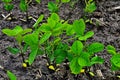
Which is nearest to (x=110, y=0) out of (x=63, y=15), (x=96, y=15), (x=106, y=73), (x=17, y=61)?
(x=96, y=15)

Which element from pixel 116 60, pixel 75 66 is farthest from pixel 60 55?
pixel 116 60

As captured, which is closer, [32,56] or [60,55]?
[32,56]

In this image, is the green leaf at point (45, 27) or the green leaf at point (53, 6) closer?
the green leaf at point (45, 27)

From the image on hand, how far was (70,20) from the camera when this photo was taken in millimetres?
2494

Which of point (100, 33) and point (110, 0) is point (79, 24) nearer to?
point (100, 33)

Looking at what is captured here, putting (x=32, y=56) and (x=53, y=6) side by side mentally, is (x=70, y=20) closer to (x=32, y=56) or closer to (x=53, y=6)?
(x=53, y=6)

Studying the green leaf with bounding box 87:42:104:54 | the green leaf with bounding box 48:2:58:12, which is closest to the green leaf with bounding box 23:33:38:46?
the green leaf with bounding box 87:42:104:54

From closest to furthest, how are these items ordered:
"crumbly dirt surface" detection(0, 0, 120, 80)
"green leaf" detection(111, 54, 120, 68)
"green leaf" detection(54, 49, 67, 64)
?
"green leaf" detection(111, 54, 120, 68), "green leaf" detection(54, 49, 67, 64), "crumbly dirt surface" detection(0, 0, 120, 80)

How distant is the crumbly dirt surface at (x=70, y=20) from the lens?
1.92 m

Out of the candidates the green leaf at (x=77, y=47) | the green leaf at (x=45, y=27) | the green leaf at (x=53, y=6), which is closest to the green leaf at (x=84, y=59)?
the green leaf at (x=77, y=47)

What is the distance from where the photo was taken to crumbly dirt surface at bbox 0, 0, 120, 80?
1.92 meters

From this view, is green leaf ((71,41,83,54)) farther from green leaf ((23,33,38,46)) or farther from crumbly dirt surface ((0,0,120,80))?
crumbly dirt surface ((0,0,120,80))

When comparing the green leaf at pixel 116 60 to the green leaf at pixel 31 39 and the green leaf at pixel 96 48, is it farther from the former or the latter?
the green leaf at pixel 31 39

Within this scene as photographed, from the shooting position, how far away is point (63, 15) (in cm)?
255
